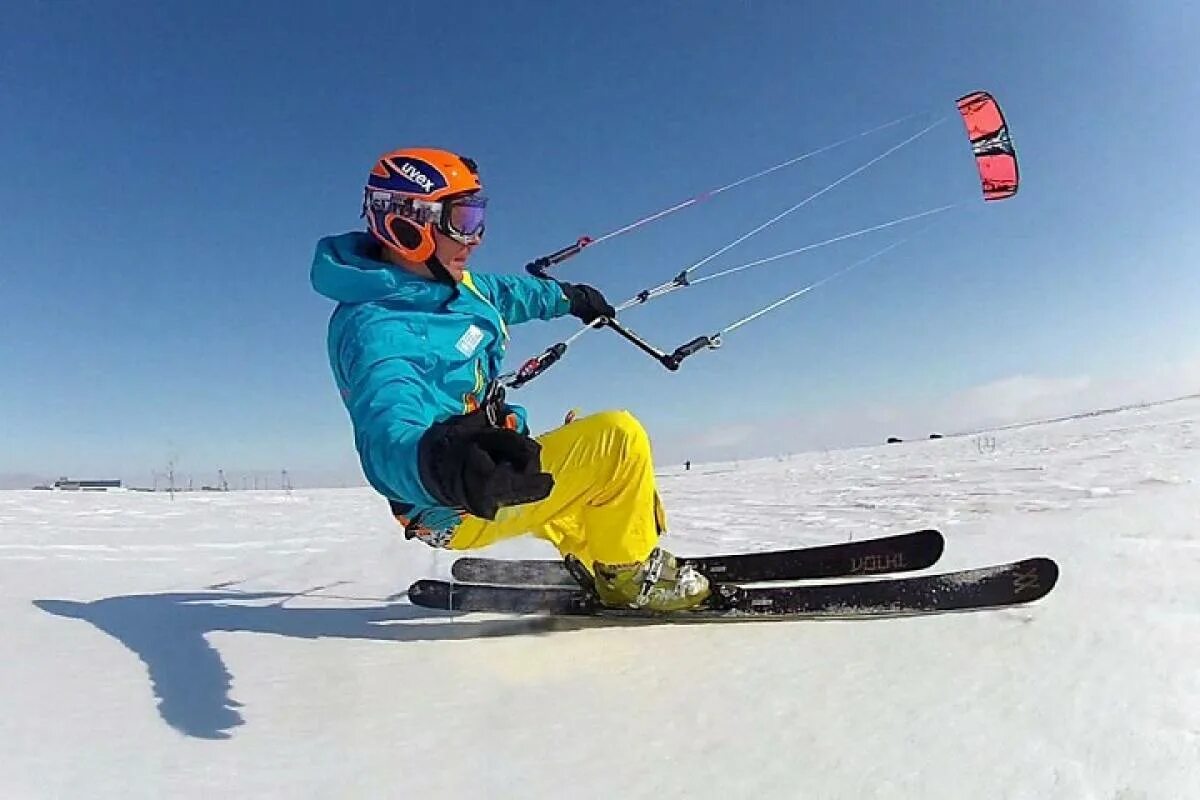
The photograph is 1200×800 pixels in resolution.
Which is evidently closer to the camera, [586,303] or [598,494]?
[598,494]

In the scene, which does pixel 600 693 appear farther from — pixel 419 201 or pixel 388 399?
pixel 419 201

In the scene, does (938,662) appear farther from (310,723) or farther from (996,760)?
(310,723)

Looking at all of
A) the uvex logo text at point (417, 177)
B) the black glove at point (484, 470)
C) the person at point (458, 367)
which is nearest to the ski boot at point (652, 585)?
the person at point (458, 367)

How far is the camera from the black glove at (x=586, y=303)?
15.2ft

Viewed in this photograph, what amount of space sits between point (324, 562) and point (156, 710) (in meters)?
2.94

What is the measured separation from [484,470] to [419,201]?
5.78ft

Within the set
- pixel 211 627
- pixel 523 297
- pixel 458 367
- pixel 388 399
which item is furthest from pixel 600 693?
pixel 523 297

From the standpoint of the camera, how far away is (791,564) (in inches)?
153

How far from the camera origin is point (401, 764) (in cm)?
185

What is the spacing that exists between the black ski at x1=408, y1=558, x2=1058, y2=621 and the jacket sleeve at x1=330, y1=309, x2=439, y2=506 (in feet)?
3.96

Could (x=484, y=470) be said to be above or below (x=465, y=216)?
below

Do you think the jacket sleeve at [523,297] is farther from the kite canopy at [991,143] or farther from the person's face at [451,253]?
the kite canopy at [991,143]

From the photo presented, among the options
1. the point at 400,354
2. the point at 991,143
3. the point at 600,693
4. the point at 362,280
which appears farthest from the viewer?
the point at 991,143

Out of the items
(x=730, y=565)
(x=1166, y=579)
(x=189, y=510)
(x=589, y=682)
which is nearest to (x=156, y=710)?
(x=589, y=682)
